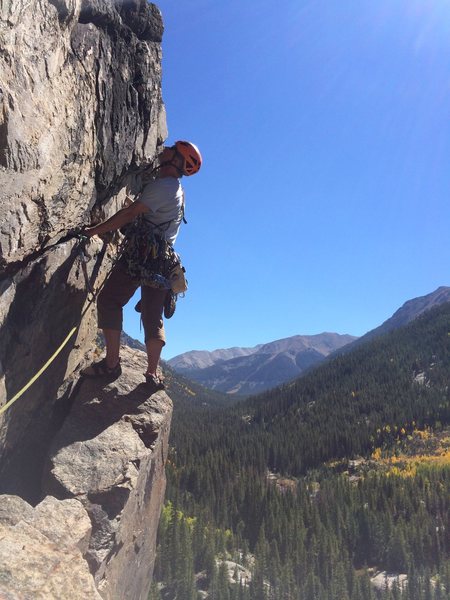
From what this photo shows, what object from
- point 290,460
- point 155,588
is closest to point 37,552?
point 155,588

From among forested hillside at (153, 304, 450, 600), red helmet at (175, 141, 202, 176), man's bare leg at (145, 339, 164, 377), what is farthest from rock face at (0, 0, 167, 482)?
forested hillside at (153, 304, 450, 600)

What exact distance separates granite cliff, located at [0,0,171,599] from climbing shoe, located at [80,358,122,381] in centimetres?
19

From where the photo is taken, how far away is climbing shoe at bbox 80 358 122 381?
9023 millimetres

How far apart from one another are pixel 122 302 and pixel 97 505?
347 cm

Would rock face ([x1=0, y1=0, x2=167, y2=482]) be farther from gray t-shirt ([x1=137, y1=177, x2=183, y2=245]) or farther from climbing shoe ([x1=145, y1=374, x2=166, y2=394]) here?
climbing shoe ([x1=145, y1=374, x2=166, y2=394])

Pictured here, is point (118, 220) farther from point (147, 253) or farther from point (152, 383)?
point (152, 383)

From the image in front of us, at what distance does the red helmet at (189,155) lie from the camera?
848 cm

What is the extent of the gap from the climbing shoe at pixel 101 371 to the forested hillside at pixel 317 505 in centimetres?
5174

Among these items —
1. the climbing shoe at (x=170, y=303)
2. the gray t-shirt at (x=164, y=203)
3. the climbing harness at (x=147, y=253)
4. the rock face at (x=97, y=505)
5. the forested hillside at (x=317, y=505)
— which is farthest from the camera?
the forested hillside at (x=317, y=505)

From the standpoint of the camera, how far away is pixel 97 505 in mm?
6852

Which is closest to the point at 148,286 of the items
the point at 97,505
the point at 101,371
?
the point at 101,371

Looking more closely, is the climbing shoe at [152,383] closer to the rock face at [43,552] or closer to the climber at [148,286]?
the climber at [148,286]

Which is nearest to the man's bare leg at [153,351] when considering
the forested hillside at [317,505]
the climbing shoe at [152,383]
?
the climbing shoe at [152,383]

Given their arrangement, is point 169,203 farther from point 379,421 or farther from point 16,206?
point 379,421
